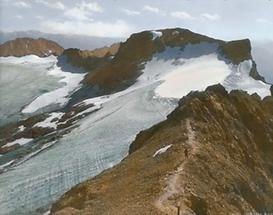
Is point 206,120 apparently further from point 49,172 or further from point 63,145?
point 63,145

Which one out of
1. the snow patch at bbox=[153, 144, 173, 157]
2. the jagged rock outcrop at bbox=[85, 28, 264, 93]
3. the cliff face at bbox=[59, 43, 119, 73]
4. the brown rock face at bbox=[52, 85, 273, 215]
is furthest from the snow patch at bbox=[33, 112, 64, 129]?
the cliff face at bbox=[59, 43, 119, 73]

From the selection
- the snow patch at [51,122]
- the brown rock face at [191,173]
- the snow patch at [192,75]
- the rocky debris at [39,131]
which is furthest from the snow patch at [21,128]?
the brown rock face at [191,173]

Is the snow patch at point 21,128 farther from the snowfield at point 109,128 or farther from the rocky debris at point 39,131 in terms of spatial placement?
the snowfield at point 109,128

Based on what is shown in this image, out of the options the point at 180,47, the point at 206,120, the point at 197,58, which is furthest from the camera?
the point at 180,47

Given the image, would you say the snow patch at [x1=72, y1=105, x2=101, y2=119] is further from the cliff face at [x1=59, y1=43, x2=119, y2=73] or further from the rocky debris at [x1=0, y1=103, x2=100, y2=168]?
the cliff face at [x1=59, y1=43, x2=119, y2=73]

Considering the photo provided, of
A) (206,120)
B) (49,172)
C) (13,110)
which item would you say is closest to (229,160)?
(206,120)
